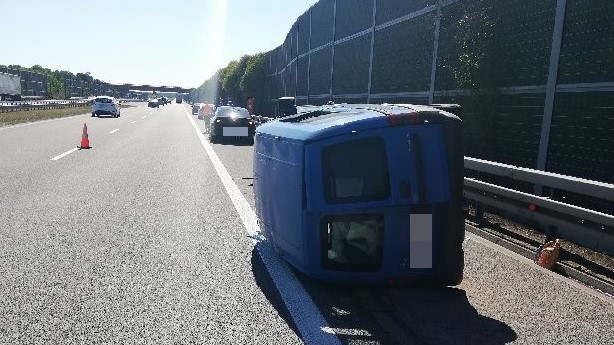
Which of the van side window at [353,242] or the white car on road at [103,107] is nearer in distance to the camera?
the van side window at [353,242]

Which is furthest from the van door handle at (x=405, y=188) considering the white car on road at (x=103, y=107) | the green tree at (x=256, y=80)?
the white car on road at (x=103, y=107)

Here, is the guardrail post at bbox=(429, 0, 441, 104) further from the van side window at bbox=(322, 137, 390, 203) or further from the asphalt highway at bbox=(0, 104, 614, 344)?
the van side window at bbox=(322, 137, 390, 203)

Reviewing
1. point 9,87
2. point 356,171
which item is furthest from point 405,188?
point 9,87

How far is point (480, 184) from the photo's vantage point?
6.68 m

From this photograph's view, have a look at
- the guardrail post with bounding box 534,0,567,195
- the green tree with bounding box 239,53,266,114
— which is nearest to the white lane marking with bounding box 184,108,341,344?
the guardrail post with bounding box 534,0,567,195

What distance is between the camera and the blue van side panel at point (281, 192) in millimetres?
4074

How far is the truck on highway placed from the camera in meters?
57.5

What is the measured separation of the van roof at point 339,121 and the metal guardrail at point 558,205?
74.3 inches

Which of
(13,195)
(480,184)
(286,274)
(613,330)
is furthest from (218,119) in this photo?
(613,330)

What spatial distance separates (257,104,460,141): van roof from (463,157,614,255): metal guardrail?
1.89m

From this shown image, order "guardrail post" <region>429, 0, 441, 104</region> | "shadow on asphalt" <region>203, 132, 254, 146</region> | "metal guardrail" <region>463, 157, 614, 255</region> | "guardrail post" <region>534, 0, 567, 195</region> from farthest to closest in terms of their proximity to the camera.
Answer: "shadow on asphalt" <region>203, 132, 254, 146</region> < "guardrail post" <region>429, 0, 441, 104</region> < "guardrail post" <region>534, 0, 567, 195</region> < "metal guardrail" <region>463, 157, 614, 255</region>

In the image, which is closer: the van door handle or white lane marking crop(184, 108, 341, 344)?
white lane marking crop(184, 108, 341, 344)

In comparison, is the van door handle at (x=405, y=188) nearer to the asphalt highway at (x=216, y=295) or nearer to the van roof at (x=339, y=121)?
the van roof at (x=339, y=121)

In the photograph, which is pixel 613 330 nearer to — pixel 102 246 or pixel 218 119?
pixel 102 246
